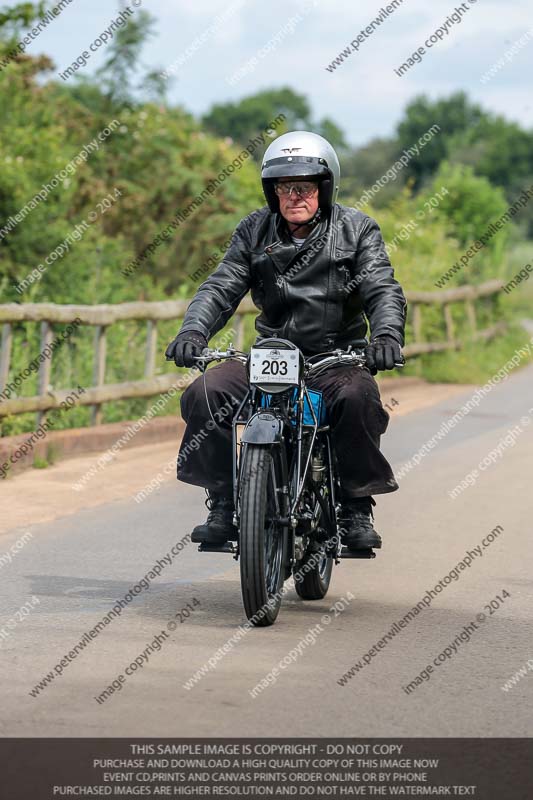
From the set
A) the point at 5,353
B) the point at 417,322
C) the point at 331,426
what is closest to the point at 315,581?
the point at 331,426

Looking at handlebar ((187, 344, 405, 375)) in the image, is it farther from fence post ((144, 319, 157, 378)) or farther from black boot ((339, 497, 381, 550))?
fence post ((144, 319, 157, 378))

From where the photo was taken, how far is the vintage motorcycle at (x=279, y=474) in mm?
6406

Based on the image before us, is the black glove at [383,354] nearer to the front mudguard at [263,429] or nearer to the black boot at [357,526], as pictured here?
the front mudguard at [263,429]

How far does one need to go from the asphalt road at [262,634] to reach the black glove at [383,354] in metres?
1.16

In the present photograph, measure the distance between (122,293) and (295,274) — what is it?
32.6 ft

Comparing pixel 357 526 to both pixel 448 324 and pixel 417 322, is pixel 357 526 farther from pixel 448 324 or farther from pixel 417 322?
pixel 448 324

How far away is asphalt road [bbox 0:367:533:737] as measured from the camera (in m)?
5.21

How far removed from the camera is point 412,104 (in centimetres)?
11944

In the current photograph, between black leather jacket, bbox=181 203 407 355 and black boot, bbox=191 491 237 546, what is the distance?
793 mm

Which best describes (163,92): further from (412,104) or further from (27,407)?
(412,104)

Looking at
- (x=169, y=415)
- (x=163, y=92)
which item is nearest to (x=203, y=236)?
(x=163, y=92)

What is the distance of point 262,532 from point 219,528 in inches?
24.0

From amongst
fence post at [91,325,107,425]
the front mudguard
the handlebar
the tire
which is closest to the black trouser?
the handlebar

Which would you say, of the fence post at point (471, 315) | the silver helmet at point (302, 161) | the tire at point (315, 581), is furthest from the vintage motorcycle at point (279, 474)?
the fence post at point (471, 315)
